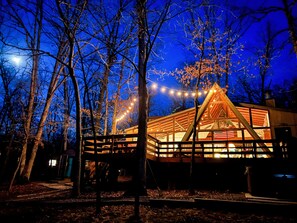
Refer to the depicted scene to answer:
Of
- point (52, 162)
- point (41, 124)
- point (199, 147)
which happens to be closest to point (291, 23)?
point (199, 147)

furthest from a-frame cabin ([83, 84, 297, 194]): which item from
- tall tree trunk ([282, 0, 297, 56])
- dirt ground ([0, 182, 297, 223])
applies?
tall tree trunk ([282, 0, 297, 56])

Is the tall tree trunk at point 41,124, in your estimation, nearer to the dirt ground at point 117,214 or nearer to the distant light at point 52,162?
the distant light at point 52,162

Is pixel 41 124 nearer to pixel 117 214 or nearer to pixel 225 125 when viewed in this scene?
pixel 117 214

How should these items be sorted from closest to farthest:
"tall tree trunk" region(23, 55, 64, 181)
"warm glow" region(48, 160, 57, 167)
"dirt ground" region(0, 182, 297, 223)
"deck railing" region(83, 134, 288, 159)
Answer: "dirt ground" region(0, 182, 297, 223), "deck railing" region(83, 134, 288, 159), "tall tree trunk" region(23, 55, 64, 181), "warm glow" region(48, 160, 57, 167)

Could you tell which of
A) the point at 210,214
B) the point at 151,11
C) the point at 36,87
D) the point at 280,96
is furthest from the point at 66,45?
the point at 280,96

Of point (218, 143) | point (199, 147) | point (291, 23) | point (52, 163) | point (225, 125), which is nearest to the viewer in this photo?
point (291, 23)

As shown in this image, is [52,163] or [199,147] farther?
[52,163]

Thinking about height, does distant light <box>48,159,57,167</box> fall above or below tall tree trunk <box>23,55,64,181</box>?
below

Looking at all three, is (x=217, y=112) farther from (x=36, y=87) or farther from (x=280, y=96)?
(x=280, y=96)

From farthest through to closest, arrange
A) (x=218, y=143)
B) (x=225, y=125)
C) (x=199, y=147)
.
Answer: (x=225, y=125), (x=199, y=147), (x=218, y=143)

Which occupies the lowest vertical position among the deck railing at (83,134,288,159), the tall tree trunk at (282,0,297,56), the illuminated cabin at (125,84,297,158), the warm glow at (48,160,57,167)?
the warm glow at (48,160,57,167)

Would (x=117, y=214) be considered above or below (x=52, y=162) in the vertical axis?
below

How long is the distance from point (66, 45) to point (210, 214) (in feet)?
48.9

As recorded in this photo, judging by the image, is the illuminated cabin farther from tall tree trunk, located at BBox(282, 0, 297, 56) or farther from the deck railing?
tall tree trunk, located at BBox(282, 0, 297, 56)
